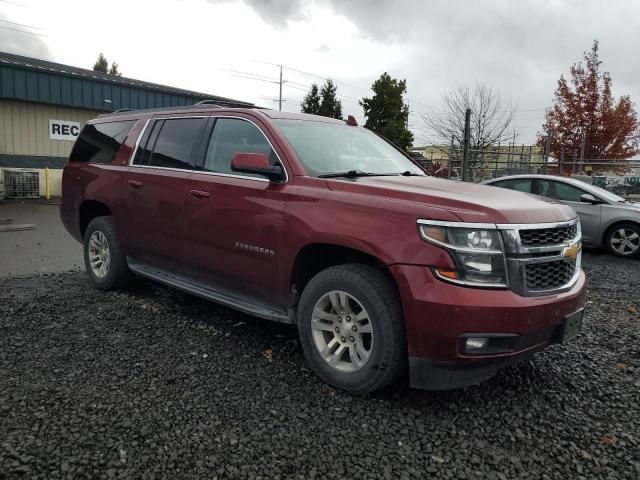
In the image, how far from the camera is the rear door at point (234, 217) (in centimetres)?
352

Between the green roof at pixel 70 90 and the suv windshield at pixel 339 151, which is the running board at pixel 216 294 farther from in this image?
the green roof at pixel 70 90

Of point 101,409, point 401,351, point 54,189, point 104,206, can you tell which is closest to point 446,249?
point 401,351

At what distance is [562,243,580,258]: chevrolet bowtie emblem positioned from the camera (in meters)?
3.08

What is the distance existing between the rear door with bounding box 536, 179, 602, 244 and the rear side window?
6.84m

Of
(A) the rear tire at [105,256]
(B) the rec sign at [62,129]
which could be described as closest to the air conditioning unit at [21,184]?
(B) the rec sign at [62,129]

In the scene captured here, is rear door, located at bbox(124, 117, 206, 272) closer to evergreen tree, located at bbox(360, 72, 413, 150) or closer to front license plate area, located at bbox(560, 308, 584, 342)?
front license plate area, located at bbox(560, 308, 584, 342)

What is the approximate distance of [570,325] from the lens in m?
3.01

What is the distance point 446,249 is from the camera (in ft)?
8.89

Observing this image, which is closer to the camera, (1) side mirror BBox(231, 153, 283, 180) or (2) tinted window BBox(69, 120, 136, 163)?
(1) side mirror BBox(231, 153, 283, 180)

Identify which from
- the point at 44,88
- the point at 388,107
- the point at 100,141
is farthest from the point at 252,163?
the point at 388,107

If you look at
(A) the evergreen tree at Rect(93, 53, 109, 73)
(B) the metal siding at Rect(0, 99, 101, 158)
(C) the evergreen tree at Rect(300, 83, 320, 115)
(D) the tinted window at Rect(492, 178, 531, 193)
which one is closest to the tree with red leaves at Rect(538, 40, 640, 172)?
(D) the tinted window at Rect(492, 178, 531, 193)

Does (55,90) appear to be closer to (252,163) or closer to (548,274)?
(252,163)

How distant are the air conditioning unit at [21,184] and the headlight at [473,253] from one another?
54.1 feet

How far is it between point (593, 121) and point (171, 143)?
826 inches
